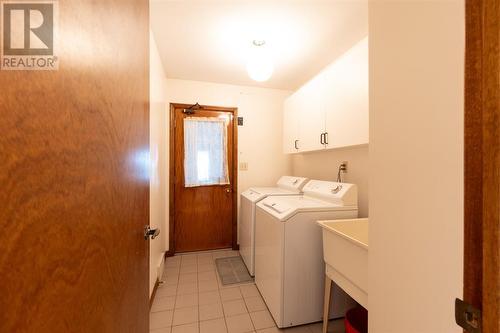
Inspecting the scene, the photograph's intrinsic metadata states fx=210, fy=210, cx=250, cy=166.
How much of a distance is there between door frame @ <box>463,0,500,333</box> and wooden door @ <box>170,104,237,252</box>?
2.75m

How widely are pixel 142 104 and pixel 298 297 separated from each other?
1.68 m

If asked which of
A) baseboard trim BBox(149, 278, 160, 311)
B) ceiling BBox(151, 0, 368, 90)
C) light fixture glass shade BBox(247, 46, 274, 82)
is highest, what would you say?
ceiling BBox(151, 0, 368, 90)

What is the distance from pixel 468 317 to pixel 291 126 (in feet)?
8.08

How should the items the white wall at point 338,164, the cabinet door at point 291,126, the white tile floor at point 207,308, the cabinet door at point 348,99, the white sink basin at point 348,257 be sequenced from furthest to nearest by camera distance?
the cabinet door at point 291,126 < the white wall at point 338,164 < the white tile floor at point 207,308 < the cabinet door at point 348,99 < the white sink basin at point 348,257

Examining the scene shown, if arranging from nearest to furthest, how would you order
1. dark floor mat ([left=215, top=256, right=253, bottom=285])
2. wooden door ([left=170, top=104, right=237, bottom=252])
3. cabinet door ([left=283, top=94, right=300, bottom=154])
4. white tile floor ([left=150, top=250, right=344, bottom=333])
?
1. white tile floor ([left=150, top=250, right=344, bottom=333])
2. dark floor mat ([left=215, top=256, right=253, bottom=285])
3. cabinet door ([left=283, top=94, right=300, bottom=154])
4. wooden door ([left=170, top=104, right=237, bottom=252])

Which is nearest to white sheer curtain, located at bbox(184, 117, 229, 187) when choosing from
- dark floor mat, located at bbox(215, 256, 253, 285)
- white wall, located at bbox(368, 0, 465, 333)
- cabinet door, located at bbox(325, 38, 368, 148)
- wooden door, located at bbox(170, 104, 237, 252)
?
wooden door, located at bbox(170, 104, 237, 252)

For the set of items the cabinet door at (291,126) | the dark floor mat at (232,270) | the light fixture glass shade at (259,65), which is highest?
the light fixture glass shade at (259,65)

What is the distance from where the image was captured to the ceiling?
1591 millimetres

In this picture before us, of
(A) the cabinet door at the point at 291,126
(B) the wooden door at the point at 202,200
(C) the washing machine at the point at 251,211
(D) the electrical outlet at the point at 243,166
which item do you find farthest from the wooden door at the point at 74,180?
(D) the electrical outlet at the point at 243,166

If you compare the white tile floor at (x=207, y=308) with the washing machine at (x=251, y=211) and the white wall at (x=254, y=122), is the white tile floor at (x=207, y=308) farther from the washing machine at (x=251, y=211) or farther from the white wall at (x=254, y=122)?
the white wall at (x=254, y=122)

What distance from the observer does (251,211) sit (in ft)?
7.86

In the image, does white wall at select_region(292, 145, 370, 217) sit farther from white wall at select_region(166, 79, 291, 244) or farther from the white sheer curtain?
the white sheer curtain

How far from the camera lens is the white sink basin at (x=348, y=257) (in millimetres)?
1124

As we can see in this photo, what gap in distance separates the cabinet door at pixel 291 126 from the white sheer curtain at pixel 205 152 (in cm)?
88
